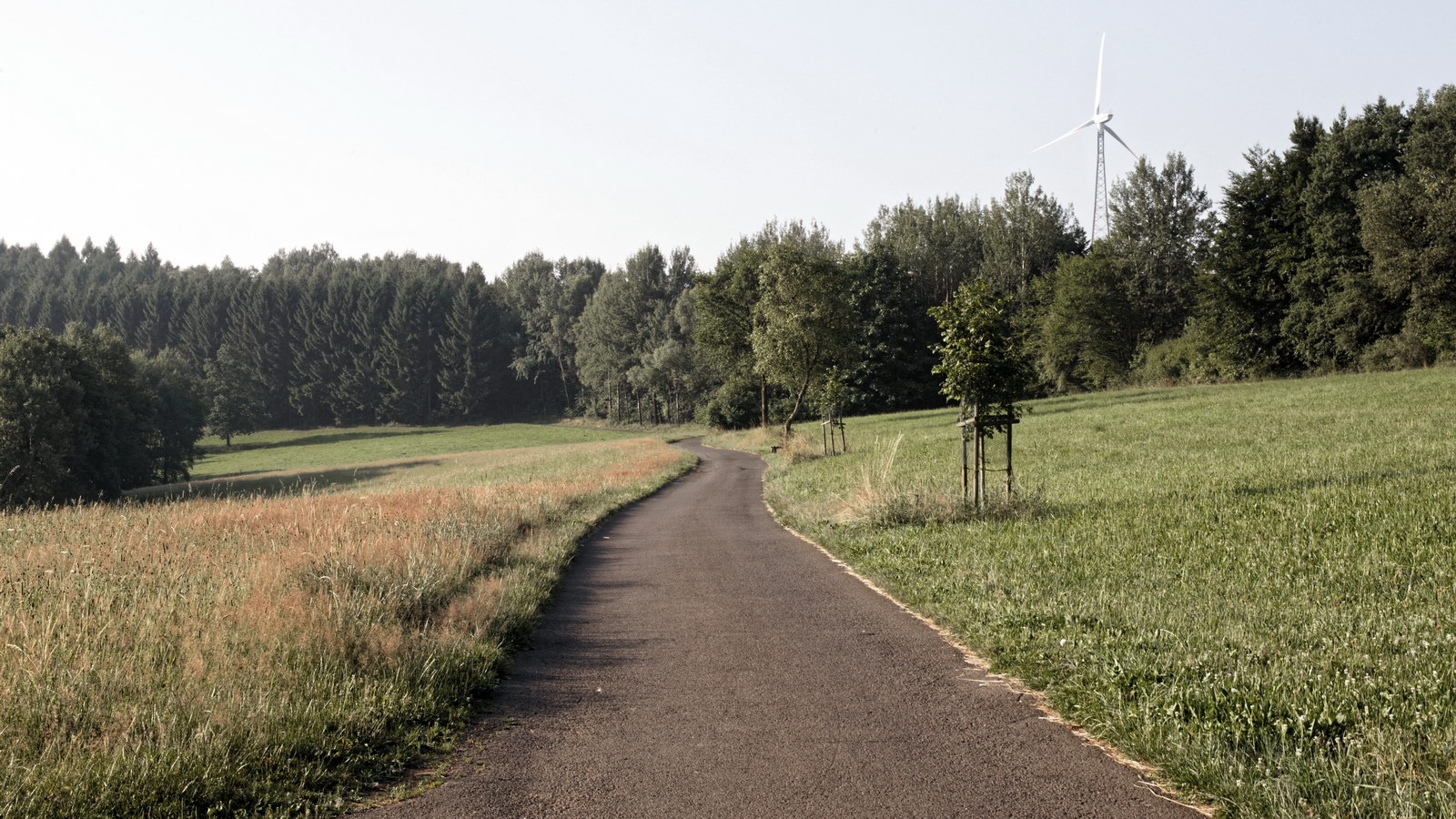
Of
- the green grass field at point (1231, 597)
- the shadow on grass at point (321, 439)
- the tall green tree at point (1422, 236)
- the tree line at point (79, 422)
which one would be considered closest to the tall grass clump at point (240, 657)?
the green grass field at point (1231, 597)

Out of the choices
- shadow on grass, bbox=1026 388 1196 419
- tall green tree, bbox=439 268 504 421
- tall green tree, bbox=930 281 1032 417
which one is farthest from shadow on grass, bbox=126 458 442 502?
tall green tree, bbox=439 268 504 421

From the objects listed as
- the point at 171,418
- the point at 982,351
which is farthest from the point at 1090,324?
the point at 171,418

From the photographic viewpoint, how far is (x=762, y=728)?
561cm

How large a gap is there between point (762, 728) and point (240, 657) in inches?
161

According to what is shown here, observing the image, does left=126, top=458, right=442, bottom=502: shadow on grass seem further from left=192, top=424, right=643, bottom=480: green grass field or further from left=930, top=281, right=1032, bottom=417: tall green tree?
left=930, top=281, right=1032, bottom=417: tall green tree

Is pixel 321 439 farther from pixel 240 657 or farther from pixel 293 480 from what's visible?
pixel 240 657

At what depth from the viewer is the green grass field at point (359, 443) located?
78.2 m

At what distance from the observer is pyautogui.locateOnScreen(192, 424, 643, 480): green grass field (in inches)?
3081

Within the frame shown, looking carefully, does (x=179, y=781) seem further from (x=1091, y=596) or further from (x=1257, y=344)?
(x=1257, y=344)

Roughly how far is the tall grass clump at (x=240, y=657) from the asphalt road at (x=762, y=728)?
565 millimetres

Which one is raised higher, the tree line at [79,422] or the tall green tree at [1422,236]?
the tall green tree at [1422,236]

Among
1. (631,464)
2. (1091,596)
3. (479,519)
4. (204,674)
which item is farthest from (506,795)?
(631,464)

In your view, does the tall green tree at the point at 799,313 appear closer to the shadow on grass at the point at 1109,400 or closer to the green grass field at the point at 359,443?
the shadow on grass at the point at 1109,400

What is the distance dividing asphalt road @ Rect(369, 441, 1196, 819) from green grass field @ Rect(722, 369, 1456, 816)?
0.53 meters
